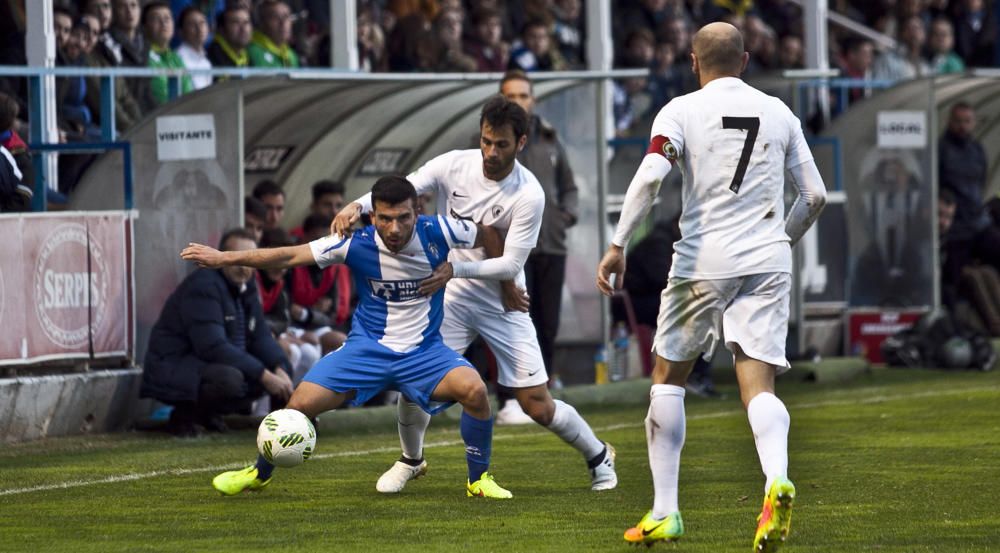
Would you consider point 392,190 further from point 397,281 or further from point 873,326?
point 873,326

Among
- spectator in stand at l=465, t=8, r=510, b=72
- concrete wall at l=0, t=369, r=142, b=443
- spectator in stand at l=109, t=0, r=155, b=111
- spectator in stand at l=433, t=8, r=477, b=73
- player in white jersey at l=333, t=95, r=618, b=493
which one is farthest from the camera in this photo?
spectator in stand at l=465, t=8, r=510, b=72

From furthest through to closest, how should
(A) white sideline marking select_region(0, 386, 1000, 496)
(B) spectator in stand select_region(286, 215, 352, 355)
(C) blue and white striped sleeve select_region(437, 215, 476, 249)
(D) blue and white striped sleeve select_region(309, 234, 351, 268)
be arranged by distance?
(B) spectator in stand select_region(286, 215, 352, 355) → (A) white sideline marking select_region(0, 386, 1000, 496) → (C) blue and white striped sleeve select_region(437, 215, 476, 249) → (D) blue and white striped sleeve select_region(309, 234, 351, 268)

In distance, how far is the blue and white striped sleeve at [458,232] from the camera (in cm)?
922

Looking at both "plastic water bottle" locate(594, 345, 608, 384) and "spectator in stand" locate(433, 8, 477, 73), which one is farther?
"spectator in stand" locate(433, 8, 477, 73)

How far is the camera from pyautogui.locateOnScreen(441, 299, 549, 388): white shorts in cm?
Answer: 947

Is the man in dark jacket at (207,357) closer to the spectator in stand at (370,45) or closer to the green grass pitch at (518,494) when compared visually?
the green grass pitch at (518,494)

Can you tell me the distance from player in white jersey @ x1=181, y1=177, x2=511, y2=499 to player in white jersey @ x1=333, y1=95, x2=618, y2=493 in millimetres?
186

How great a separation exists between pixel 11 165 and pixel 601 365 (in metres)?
5.21

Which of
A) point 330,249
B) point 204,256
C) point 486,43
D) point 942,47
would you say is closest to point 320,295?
point 486,43

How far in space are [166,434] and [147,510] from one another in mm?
3812

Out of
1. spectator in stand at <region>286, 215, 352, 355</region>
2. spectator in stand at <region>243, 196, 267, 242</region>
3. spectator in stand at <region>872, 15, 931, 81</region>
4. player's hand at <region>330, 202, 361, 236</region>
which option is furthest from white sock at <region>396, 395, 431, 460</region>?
spectator in stand at <region>872, 15, 931, 81</region>

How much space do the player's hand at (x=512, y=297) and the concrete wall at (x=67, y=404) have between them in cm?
371

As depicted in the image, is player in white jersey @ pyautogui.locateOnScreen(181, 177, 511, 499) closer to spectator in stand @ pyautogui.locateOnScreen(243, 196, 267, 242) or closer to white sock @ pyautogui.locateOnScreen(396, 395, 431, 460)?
white sock @ pyautogui.locateOnScreen(396, 395, 431, 460)

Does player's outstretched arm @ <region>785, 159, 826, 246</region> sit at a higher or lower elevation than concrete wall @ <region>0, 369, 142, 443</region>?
higher
